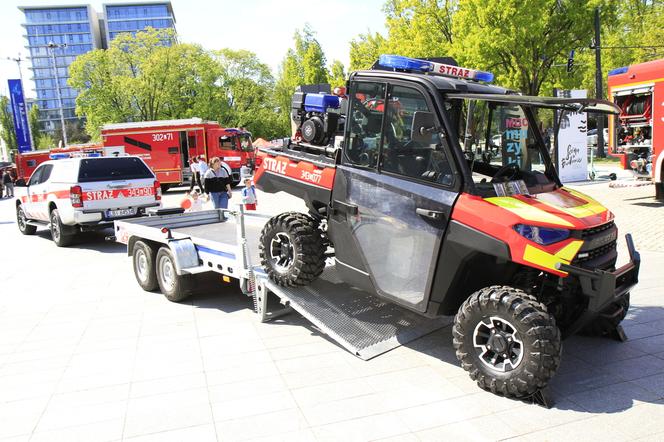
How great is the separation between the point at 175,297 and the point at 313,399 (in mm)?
3322

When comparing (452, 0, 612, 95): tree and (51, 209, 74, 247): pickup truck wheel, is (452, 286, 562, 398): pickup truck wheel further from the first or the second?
(452, 0, 612, 95): tree

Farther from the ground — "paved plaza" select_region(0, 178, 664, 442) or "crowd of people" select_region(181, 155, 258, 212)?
"crowd of people" select_region(181, 155, 258, 212)

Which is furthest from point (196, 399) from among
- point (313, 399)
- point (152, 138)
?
point (152, 138)

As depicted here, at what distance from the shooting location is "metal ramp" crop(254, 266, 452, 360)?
16.3ft

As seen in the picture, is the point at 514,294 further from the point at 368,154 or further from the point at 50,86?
the point at 50,86

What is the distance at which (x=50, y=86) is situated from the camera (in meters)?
139

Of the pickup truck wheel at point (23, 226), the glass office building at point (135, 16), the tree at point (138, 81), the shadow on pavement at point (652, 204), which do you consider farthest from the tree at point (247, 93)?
the glass office building at point (135, 16)

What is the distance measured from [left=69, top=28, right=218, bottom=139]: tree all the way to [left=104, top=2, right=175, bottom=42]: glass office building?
92408 mm

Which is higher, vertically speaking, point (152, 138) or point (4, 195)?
point (152, 138)

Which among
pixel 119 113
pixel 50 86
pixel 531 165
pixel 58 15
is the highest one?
pixel 58 15

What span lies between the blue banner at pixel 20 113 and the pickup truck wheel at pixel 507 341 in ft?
141

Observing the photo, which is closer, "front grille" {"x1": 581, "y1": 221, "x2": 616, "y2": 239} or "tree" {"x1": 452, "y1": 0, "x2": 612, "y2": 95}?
"front grille" {"x1": 581, "y1": 221, "x2": 616, "y2": 239}

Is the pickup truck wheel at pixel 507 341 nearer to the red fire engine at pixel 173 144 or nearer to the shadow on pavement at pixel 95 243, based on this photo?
the shadow on pavement at pixel 95 243

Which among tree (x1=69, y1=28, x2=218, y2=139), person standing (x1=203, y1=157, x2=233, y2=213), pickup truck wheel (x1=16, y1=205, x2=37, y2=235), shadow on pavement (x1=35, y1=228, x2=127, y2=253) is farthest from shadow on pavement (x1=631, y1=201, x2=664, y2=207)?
tree (x1=69, y1=28, x2=218, y2=139)
